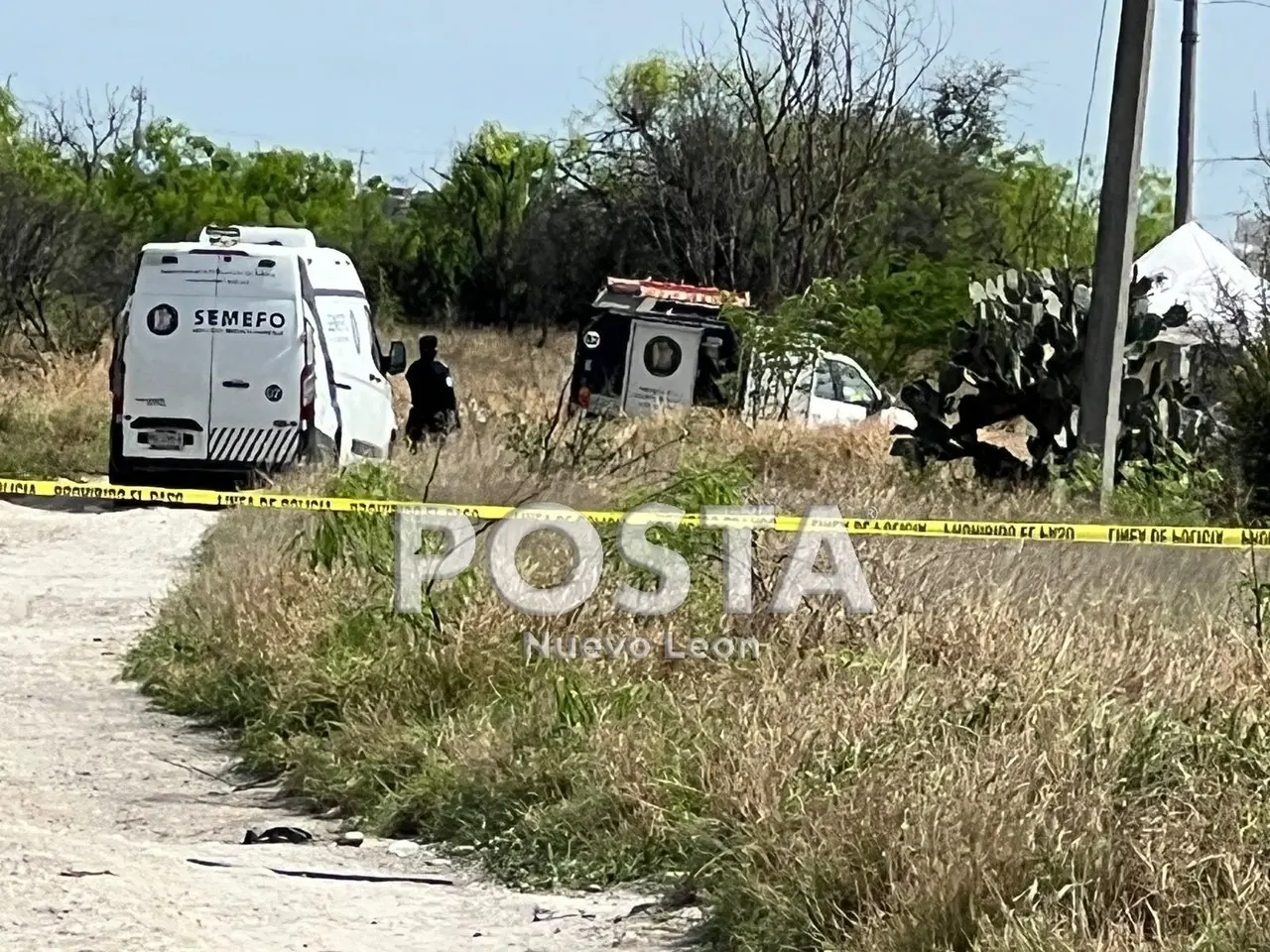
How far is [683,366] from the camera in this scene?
23.8 meters

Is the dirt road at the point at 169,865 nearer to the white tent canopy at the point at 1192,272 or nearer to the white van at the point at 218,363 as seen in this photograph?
the white van at the point at 218,363

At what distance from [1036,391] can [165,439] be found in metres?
7.61

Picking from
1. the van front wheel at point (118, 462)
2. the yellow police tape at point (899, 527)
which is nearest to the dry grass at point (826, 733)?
the yellow police tape at point (899, 527)

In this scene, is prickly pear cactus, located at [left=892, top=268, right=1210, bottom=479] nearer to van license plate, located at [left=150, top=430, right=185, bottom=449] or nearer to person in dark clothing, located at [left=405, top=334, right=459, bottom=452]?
person in dark clothing, located at [left=405, top=334, right=459, bottom=452]

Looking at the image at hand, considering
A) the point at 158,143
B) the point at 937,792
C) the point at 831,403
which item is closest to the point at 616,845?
the point at 937,792

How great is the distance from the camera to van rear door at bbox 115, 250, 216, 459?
18.1m

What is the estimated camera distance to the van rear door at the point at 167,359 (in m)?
18.1

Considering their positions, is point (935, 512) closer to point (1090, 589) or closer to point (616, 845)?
point (1090, 589)

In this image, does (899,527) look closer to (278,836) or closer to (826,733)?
(826,733)

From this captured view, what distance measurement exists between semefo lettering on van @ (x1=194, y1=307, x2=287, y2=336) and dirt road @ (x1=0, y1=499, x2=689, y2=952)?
7287 millimetres

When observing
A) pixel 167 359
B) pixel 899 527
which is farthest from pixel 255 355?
pixel 899 527

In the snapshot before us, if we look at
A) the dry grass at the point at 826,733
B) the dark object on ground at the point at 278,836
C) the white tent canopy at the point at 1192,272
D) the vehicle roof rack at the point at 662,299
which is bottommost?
the dark object on ground at the point at 278,836

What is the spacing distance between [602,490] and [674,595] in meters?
2.81

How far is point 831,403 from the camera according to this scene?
22.5 metres
